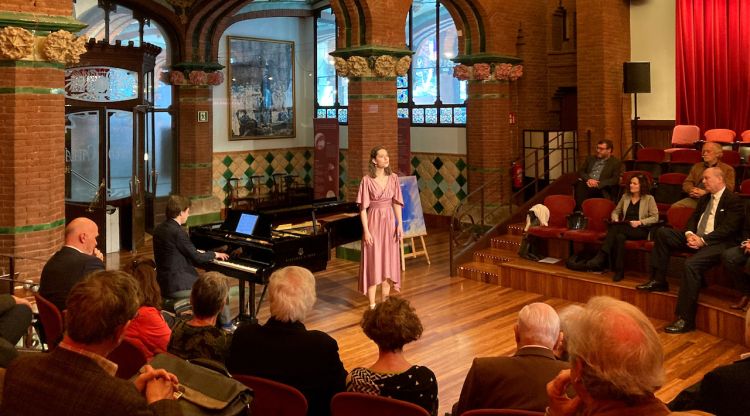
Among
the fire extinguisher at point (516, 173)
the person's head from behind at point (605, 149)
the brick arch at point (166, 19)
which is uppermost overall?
the brick arch at point (166, 19)

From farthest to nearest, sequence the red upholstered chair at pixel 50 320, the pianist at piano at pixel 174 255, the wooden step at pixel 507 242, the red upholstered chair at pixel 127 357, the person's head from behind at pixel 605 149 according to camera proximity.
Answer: the wooden step at pixel 507 242
the person's head from behind at pixel 605 149
the pianist at piano at pixel 174 255
the red upholstered chair at pixel 50 320
the red upholstered chair at pixel 127 357

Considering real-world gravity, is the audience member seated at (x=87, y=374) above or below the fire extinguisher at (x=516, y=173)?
below

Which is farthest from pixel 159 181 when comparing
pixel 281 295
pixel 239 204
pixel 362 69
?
pixel 281 295

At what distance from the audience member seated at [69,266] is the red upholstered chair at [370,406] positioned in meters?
2.58

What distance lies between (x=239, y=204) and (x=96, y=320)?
1305 cm

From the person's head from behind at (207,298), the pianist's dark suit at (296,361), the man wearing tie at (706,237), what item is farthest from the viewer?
the man wearing tie at (706,237)

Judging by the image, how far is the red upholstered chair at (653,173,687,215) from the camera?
931cm

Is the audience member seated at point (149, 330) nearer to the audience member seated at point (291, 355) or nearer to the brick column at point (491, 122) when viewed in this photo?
the audience member seated at point (291, 355)

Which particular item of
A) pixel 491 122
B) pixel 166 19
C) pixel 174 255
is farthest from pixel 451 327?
pixel 166 19

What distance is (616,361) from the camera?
2080 mm

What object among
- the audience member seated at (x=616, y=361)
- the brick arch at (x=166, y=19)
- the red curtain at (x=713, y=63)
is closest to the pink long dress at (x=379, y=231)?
the audience member seated at (x=616, y=361)

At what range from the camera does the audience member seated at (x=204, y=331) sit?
363 centimetres

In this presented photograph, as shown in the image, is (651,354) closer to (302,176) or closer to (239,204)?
(239,204)

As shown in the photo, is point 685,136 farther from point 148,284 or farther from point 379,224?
point 148,284
